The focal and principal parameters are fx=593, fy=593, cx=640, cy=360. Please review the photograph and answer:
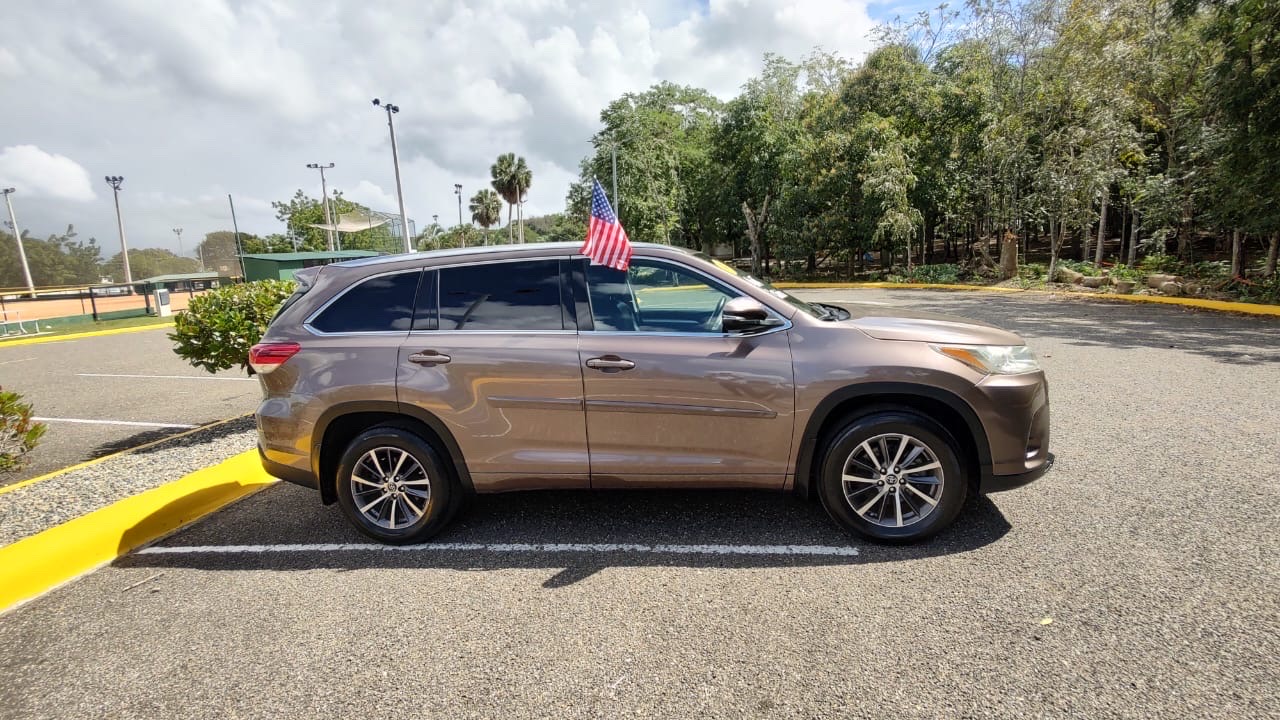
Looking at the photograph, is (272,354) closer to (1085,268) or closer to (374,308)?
(374,308)

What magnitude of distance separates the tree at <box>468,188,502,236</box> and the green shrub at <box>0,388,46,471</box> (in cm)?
6859

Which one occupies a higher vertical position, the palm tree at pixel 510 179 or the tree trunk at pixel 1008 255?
the palm tree at pixel 510 179

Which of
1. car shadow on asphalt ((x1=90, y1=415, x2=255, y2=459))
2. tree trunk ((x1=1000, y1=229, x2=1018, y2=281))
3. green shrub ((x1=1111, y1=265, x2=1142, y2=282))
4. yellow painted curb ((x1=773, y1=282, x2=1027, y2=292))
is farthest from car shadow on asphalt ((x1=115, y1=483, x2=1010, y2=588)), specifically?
tree trunk ((x1=1000, y1=229, x2=1018, y2=281))

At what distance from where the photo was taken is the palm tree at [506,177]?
58.9m

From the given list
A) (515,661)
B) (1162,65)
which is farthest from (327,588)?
(1162,65)

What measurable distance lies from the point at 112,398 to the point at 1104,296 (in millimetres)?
21289

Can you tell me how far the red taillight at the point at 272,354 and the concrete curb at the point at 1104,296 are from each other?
1633 cm

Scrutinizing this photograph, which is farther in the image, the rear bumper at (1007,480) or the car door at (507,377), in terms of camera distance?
the car door at (507,377)

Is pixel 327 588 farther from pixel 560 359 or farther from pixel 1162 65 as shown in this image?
pixel 1162 65

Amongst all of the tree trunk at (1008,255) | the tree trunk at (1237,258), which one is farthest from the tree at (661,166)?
the tree trunk at (1237,258)

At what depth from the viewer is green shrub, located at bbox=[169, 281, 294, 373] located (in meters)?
5.89

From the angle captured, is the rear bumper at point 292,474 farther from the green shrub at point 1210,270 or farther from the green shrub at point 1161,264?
the green shrub at point 1161,264

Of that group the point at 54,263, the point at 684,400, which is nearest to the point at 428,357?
the point at 684,400

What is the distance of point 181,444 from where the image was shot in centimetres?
546
